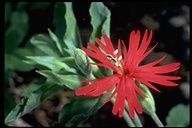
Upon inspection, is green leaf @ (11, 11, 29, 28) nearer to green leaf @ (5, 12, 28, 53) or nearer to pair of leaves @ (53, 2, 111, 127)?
green leaf @ (5, 12, 28, 53)

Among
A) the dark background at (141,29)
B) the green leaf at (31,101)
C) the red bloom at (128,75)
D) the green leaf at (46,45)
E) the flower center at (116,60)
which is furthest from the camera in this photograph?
the dark background at (141,29)

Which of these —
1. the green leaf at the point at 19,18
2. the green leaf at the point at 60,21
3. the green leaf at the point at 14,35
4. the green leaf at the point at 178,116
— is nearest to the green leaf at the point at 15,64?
the green leaf at the point at 14,35

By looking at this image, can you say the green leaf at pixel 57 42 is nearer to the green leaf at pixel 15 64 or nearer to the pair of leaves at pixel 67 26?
the pair of leaves at pixel 67 26

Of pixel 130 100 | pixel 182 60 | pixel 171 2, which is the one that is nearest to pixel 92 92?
pixel 130 100

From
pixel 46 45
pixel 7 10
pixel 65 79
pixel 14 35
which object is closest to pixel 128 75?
pixel 65 79

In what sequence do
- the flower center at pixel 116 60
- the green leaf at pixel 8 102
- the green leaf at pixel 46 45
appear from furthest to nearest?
the green leaf at pixel 8 102 → the green leaf at pixel 46 45 → the flower center at pixel 116 60

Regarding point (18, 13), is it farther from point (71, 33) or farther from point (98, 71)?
point (98, 71)
